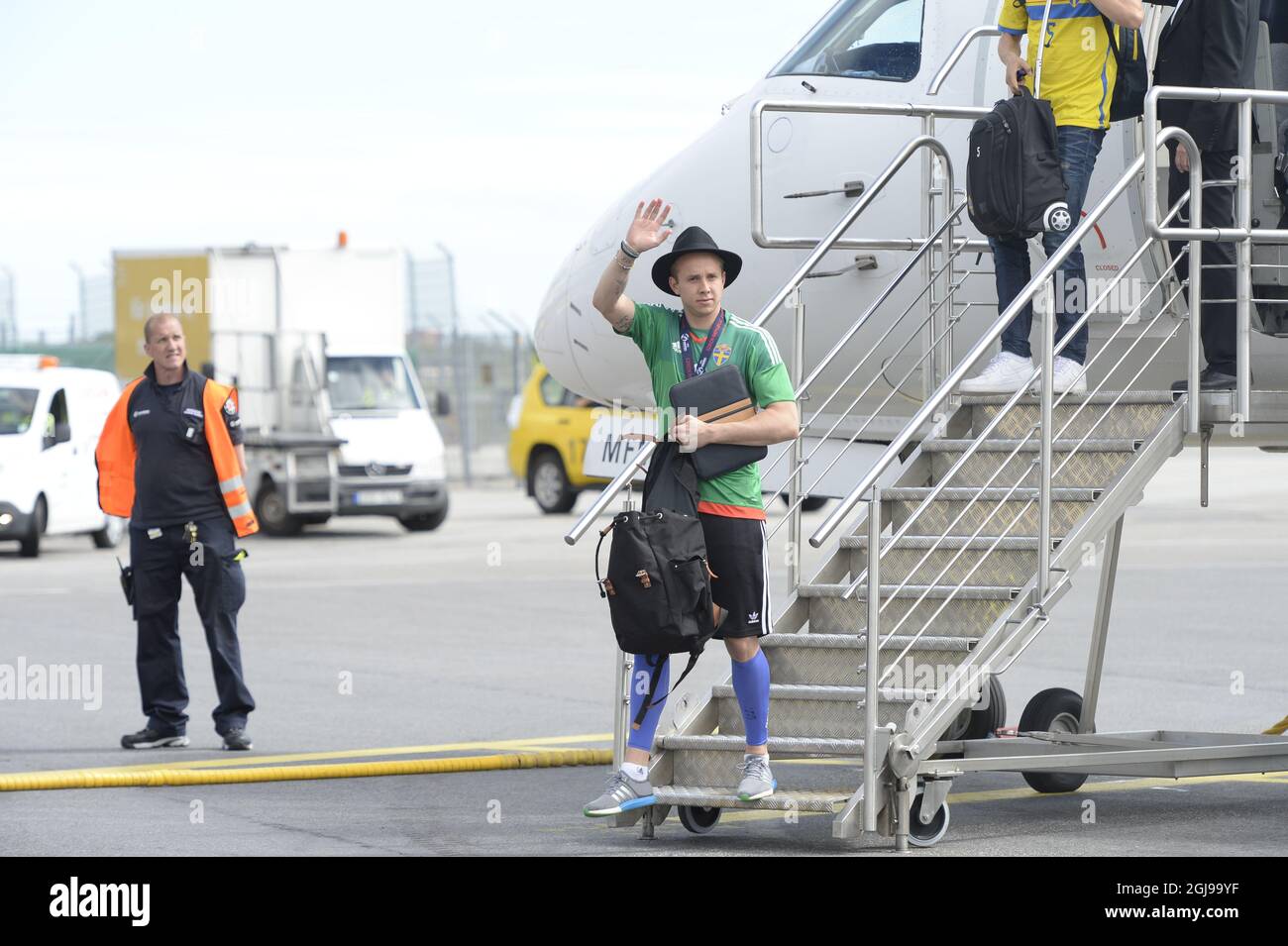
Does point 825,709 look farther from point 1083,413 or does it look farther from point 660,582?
point 1083,413

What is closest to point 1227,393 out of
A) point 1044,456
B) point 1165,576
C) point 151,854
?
point 1044,456

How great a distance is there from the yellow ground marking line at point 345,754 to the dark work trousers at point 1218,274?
381cm

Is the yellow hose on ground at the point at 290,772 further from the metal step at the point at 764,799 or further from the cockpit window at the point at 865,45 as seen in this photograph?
the cockpit window at the point at 865,45

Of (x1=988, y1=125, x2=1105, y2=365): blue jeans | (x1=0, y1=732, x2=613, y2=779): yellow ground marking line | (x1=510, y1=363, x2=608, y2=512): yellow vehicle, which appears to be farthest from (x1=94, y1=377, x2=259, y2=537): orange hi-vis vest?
(x1=510, y1=363, x2=608, y2=512): yellow vehicle

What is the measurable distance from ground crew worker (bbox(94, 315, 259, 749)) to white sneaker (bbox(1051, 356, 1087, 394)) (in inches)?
159

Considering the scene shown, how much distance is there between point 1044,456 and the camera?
694 cm

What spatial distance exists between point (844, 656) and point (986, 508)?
780 mm

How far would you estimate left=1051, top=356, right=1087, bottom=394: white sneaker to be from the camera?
759cm

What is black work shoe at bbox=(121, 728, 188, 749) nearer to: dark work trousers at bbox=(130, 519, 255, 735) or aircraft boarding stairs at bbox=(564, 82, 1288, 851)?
dark work trousers at bbox=(130, 519, 255, 735)

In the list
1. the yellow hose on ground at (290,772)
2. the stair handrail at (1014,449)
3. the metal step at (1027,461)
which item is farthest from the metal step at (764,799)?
the yellow hose on ground at (290,772)

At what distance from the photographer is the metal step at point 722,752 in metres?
6.99

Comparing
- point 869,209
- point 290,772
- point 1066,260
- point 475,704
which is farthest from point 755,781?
point 475,704

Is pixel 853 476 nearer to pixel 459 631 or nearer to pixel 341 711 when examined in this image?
pixel 341 711

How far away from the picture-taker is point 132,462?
393 inches
